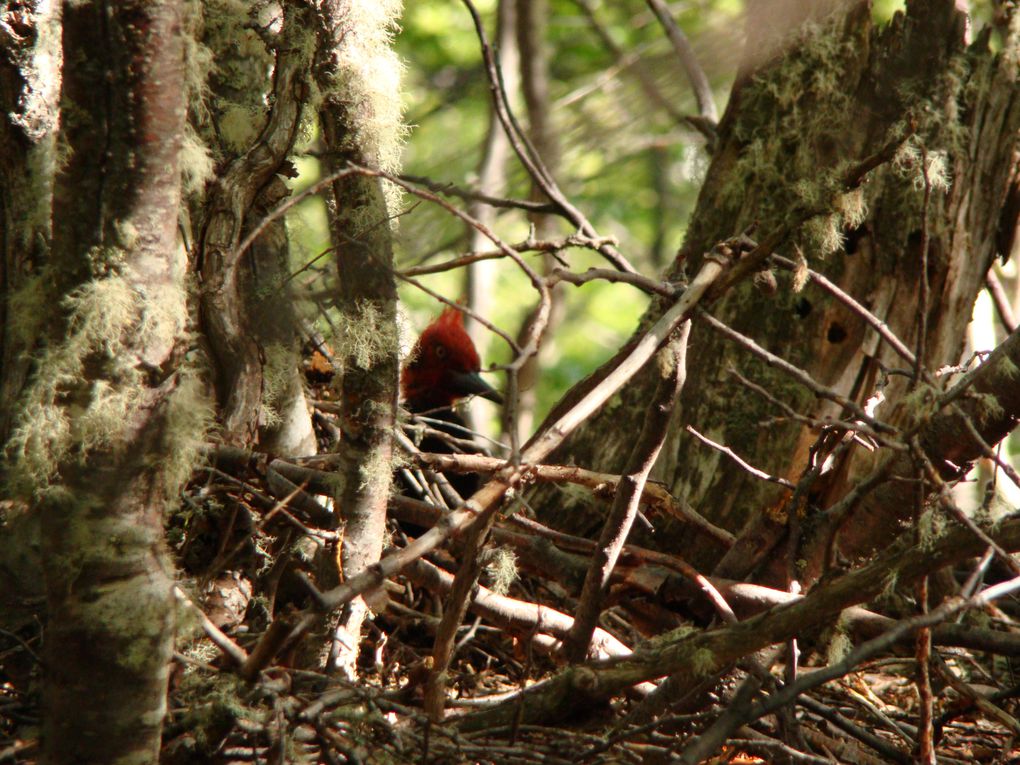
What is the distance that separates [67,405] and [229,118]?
1188 mm

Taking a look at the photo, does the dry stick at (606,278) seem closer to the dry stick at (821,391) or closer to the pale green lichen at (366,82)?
the dry stick at (821,391)

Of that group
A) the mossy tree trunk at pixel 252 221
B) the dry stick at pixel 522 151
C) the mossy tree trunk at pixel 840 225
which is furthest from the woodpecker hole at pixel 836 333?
the mossy tree trunk at pixel 252 221

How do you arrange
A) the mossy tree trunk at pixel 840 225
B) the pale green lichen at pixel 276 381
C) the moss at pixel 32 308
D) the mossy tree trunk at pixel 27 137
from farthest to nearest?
the mossy tree trunk at pixel 840 225 → the pale green lichen at pixel 276 381 → the mossy tree trunk at pixel 27 137 → the moss at pixel 32 308

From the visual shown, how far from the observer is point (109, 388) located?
1493 millimetres

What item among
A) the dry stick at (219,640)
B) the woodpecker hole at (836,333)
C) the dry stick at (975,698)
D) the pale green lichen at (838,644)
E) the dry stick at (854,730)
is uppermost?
the woodpecker hole at (836,333)

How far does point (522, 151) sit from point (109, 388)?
2.18 meters

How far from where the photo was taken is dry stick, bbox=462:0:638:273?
320cm

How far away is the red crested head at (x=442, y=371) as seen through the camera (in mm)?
4539

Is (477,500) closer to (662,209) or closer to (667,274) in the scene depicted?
(667,274)

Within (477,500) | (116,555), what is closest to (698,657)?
(477,500)

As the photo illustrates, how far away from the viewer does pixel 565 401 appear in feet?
9.40

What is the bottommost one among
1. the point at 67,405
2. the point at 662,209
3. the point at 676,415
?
the point at 67,405

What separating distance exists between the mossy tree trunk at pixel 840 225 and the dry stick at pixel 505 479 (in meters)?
1.19

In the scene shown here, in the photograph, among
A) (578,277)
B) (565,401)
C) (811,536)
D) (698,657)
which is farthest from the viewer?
(565,401)
